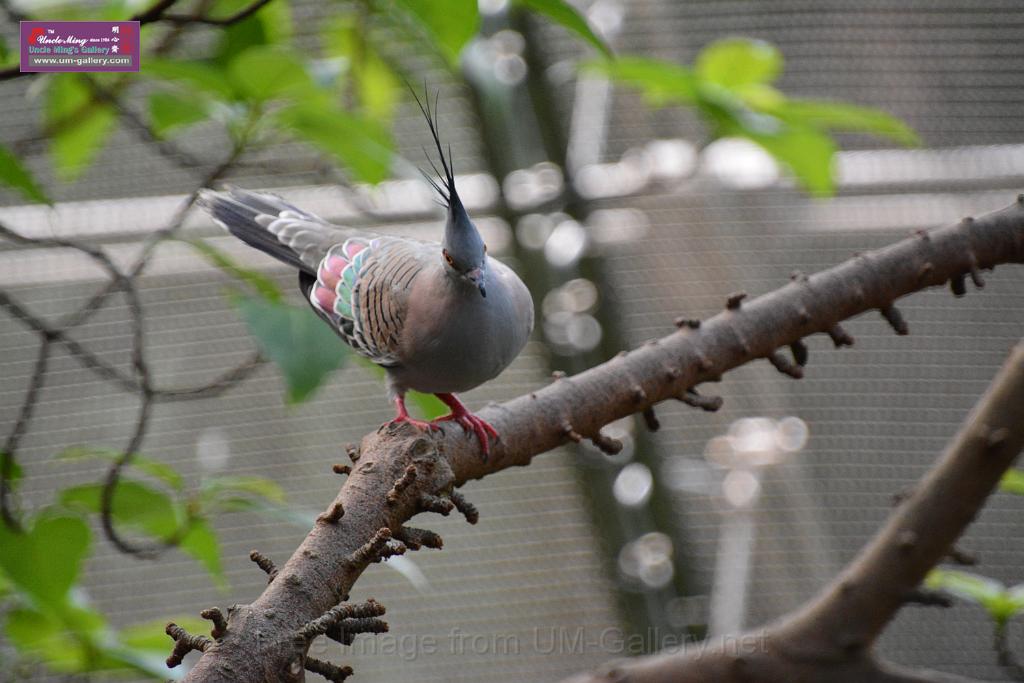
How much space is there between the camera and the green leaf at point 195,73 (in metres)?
1.27

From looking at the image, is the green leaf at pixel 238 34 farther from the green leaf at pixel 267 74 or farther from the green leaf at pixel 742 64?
the green leaf at pixel 742 64

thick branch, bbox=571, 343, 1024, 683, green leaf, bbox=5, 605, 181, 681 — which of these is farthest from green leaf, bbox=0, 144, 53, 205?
thick branch, bbox=571, 343, 1024, 683

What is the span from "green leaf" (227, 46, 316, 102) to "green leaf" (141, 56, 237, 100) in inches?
0.8

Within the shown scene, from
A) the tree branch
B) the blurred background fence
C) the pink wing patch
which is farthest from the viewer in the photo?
the blurred background fence

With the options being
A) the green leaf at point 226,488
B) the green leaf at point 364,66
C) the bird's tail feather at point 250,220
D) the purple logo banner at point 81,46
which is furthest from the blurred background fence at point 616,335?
the green leaf at point 226,488

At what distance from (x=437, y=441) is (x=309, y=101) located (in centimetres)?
50

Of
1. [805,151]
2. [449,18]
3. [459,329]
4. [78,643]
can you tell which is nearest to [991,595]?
[805,151]

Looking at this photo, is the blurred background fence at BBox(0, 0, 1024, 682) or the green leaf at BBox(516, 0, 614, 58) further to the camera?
the blurred background fence at BBox(0, 0, 1024, 682)

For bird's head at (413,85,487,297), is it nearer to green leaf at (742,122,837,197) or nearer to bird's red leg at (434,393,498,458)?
bird's red leg at (434,393,498,458)

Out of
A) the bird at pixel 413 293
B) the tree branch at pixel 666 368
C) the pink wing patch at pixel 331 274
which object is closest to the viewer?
the tree branch at pixel 666 368

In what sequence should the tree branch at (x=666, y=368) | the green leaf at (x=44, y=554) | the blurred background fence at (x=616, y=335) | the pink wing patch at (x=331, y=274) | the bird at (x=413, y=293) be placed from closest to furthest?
the tree branch at (x=666, y=368) → the green leaf at (x=44, y=554) → the bird at (x=413, y=293) → the pink wing patch at (x=331, y=274) → the blurred background fence at (x=616, y=335)

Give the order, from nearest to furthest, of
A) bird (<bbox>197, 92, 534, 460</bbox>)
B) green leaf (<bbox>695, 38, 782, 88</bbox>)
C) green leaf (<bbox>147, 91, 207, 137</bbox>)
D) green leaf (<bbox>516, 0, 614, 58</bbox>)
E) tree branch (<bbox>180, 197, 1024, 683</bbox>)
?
green leaf (<bbox>516, 0, 614, 58</bbox>), tree branch (<bbox>180, 197, 1024, 683</bbox>), bird (<bbox>197, 92, 534, 460</bbox>), green leaf (<bbox>147, 91, 207, 137</bbox>), green leaf (<bbox>695, 38, 782, 88</bbox>)

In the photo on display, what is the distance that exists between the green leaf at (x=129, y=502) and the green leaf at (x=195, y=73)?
0.54 meters

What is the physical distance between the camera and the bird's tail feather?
156cm
